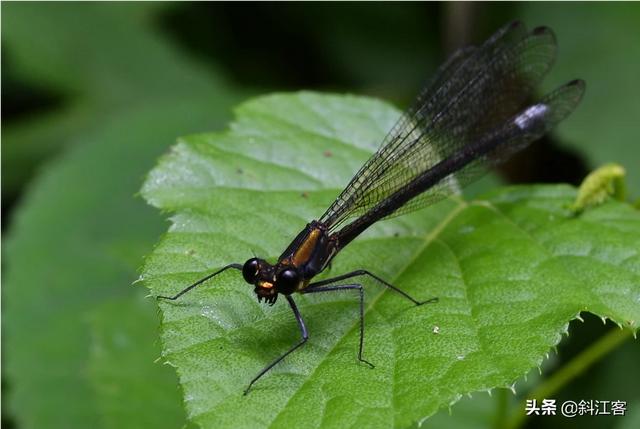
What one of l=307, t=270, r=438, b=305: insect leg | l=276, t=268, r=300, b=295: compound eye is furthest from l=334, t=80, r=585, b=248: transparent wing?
l=276, t=268, r=300, b=295: compound eye

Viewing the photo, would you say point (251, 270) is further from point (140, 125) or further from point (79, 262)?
point (140, 125)

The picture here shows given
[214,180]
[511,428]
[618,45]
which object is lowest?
[511,428]

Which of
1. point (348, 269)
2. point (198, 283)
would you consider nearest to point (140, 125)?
point (348, 269)

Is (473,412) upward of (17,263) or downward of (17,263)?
downward

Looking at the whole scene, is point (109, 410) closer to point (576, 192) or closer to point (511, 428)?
point (511, 428)

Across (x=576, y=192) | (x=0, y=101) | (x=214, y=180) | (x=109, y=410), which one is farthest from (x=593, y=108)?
(x=0, y=101)

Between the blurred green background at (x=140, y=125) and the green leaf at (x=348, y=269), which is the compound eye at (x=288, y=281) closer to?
the green leaf at (x=348, y=269)
